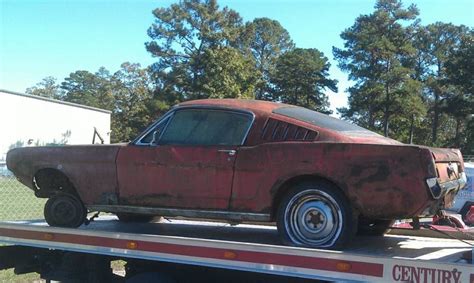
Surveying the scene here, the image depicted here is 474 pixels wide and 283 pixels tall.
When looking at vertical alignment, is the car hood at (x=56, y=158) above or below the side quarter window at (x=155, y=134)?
below

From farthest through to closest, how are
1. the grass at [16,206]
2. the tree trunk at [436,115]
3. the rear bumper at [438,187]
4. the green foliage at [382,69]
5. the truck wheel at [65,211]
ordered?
the tree trunk at [436,115]
the green foliage at [382,69]
the grass at [16,206]
the truck wheel at [65,211]
the rear bumper at [438,187]

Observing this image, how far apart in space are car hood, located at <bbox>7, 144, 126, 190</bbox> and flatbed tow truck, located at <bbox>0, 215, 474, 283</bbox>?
0.55 metres

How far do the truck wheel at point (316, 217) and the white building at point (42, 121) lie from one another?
35284mm

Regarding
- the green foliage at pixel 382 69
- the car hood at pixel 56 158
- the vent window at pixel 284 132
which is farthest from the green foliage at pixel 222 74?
the vent window at pixel 284 132

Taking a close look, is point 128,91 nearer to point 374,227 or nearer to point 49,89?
point 49,89

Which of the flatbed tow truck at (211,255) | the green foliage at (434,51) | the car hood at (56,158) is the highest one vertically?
the green foliage at (434,51)

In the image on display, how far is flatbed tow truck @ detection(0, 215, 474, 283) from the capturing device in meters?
3.48

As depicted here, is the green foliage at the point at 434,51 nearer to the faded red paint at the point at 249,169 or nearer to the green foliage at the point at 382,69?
the green foliage at the point at 382,69

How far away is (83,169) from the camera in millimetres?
5121

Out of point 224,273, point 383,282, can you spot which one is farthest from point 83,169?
point 383,282

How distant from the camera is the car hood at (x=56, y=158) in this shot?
16.6 feet

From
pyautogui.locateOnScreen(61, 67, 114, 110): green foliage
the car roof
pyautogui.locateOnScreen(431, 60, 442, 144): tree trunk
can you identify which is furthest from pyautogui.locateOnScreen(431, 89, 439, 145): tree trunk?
the car roof

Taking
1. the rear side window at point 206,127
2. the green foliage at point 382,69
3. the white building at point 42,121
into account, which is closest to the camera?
the rear side window at point 206,127

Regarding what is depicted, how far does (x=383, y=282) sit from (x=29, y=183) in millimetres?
3653
